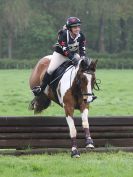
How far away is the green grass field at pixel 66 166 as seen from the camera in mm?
7879

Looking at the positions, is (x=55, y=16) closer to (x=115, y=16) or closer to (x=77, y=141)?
(x=115, y=16)

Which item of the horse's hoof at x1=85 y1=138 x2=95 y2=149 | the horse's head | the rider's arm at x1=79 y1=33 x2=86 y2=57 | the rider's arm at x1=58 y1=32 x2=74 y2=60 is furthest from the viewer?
the rider's arm at x1=79 y1=33 x2=86 y2=57

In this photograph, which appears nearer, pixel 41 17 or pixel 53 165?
pixel 53 165

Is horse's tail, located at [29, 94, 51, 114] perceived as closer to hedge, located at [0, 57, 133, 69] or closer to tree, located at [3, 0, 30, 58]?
hedge, located at [0, 57, 133, 69]

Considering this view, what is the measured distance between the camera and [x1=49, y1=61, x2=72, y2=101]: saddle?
10.7 metres

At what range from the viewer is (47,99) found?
12.0 metres

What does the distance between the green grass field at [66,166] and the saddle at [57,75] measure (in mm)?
1707

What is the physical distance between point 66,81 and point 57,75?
25.4 inches

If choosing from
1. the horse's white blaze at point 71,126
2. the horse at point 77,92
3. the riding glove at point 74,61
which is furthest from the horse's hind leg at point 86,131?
the riding glove at point 74,61

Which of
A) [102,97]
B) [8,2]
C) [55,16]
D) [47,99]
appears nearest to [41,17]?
[55,16]

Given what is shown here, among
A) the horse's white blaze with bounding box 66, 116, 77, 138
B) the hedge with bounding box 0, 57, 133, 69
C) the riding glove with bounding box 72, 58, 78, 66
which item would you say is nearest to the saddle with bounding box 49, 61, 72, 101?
the riding glove with bounding box 72, 58, 78, 66

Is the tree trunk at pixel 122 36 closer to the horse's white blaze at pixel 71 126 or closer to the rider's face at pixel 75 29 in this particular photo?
the rider's face at pixel 75 29

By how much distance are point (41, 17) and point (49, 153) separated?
77330 mm

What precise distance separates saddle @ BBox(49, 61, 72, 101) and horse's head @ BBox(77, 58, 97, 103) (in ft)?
3.22
